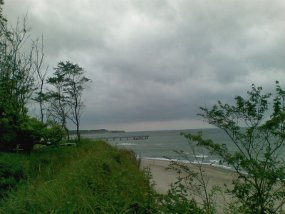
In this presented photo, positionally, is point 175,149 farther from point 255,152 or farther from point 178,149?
point 178,149

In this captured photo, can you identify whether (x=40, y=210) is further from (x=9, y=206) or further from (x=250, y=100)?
(x=250, y=100)

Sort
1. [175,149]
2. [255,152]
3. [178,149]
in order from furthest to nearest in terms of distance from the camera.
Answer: [178,149] < [175,149] < [255,152]

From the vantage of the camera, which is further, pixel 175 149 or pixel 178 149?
pixel 178 149

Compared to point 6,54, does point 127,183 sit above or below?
below

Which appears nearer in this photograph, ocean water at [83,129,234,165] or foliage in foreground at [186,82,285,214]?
foliage in foreground at [186,82,285,214]

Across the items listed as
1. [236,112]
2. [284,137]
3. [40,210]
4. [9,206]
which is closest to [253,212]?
[284,137]

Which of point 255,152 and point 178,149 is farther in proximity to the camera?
point 178,149

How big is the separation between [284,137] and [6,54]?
627 inches

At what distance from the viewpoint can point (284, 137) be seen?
6.20 m

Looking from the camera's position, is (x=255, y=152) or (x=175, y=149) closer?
(x=255, y=152)

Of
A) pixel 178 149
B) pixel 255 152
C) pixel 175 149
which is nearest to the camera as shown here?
pixel 255 152

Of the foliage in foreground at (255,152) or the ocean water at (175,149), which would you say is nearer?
the foliage in foreground at (255,152)

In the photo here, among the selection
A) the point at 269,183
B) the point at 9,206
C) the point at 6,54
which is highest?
the point at 6,54

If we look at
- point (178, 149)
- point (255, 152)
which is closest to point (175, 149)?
point (255, 152)
